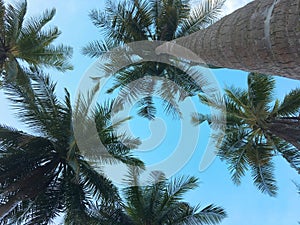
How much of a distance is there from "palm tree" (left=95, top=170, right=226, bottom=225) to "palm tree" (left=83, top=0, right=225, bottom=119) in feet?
8.70

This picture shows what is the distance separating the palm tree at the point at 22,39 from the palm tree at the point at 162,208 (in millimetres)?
5492

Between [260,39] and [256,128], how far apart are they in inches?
355

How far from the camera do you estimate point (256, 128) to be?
12594 millimetres

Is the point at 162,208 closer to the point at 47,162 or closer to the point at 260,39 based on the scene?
the point at 47,162

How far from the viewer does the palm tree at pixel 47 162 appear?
10.7 metres

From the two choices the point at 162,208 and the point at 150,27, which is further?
the point at 150,27

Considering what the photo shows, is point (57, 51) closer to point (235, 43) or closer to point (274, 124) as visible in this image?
point (274, 124)

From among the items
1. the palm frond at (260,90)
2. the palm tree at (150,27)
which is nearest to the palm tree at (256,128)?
the palm frond at (260,90)

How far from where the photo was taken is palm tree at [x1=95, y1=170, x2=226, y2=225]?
11.1m

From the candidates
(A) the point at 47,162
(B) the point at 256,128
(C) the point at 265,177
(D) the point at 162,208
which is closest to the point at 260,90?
(B) the point at 256,128

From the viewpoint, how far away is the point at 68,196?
11.0 metres

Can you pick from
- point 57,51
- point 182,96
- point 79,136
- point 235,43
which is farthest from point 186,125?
point 235,43

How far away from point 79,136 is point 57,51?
611 centimetres

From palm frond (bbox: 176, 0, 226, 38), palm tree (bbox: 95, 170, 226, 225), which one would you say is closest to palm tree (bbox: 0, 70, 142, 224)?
palm tree (bbox: 95, 170, 226, 225)
